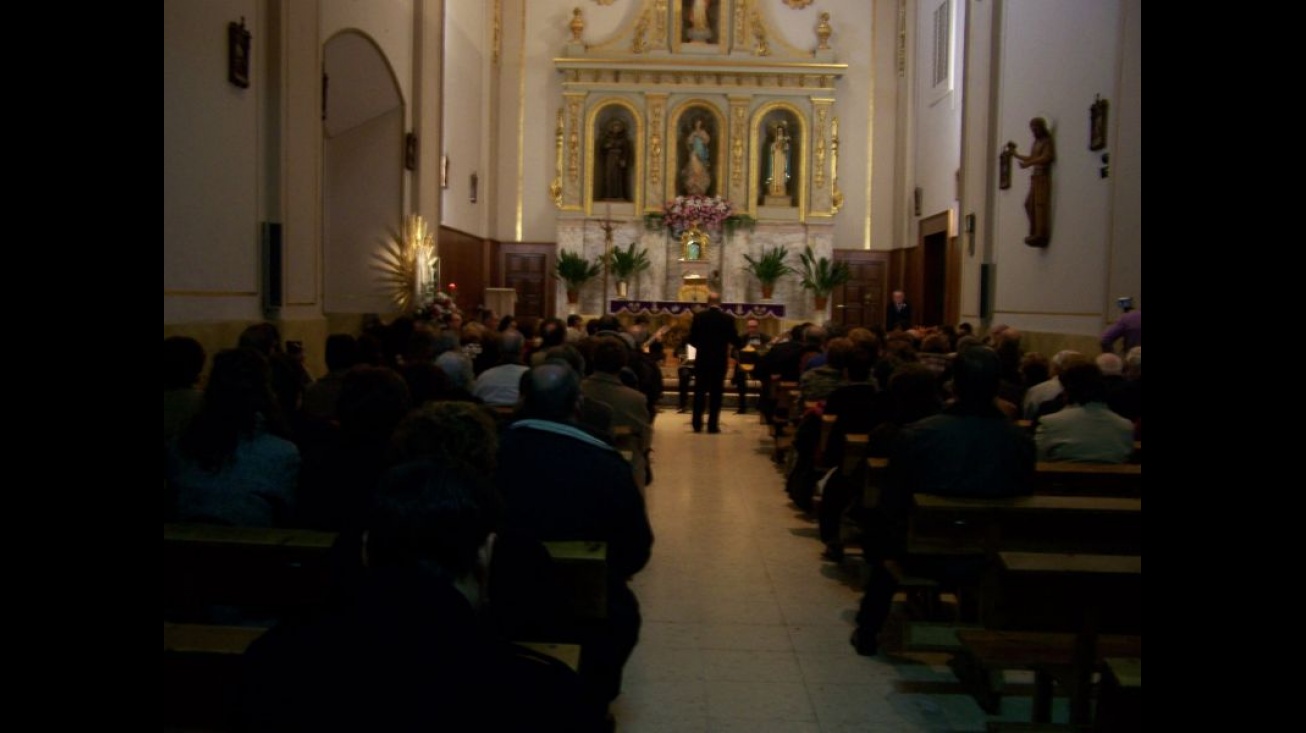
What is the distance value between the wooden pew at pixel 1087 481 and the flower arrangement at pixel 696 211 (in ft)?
46.4

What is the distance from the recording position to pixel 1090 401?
533cm

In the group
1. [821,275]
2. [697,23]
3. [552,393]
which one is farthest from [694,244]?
[552,393]

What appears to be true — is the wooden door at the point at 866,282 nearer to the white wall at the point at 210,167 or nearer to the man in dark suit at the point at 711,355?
the man in dark suit at the point at 711,355

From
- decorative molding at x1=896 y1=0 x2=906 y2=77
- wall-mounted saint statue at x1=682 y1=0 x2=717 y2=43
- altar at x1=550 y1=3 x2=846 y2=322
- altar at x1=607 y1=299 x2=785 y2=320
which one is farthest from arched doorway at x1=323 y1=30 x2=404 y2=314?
decorative molding at x1=896 y1=0 x2=906 y2=77

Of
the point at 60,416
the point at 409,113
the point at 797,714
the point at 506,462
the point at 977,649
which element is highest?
the point at 409,113

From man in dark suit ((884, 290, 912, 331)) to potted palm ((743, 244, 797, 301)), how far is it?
185 centimetres

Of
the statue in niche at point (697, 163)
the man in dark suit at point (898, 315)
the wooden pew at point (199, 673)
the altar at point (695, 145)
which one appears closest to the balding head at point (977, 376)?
the wooden pew at point (199, 673)

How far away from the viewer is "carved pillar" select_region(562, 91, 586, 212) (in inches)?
758

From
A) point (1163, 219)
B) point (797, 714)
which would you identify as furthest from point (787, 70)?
point (1163, 219)

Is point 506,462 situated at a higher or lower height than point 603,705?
higher

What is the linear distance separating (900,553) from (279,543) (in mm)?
2522

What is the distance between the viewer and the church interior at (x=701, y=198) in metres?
5.33

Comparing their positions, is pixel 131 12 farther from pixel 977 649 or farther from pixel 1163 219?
pixel 977 649

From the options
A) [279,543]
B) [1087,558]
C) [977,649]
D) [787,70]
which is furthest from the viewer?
[787,70]
